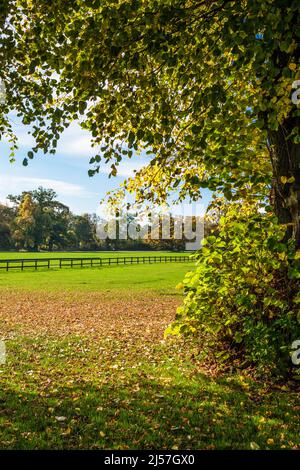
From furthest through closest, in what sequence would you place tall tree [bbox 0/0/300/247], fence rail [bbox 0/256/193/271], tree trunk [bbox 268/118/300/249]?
1. fence rail [bbox 0/256/193/271]
2. tree trunk [bbox 268/118/300/249]
3. tall tree [bbox 0/0/300/247]

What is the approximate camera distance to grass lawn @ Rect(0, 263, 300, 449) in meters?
5.09

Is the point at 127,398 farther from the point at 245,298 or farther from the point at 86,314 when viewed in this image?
the point at 86,314

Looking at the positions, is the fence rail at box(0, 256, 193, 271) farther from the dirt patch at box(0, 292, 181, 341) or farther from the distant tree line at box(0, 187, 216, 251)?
the distant tree line at box(0, 187, 216, 251)

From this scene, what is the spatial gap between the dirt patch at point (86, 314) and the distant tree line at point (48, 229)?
78.0m

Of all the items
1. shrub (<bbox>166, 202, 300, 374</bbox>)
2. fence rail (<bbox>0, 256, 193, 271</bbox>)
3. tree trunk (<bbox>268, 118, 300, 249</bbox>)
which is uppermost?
tree trunk (<bbox>268, 118, 300, 249</bbox>)

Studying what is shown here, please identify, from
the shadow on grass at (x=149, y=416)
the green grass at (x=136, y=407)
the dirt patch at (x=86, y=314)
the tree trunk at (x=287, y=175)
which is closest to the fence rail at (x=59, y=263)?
the dirt patch at (x=86, y=314)

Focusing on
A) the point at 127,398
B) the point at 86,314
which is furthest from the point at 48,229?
the point at 127,398

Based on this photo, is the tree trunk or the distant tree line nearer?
the tree trunk

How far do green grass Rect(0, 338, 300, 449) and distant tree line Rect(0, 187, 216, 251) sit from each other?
91.2m

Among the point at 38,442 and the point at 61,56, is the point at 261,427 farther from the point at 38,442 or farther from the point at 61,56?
the point at 61,56

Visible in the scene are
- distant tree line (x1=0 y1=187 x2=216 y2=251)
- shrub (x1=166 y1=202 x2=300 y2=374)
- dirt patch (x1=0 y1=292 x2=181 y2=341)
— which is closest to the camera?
shrub (x1=166 y1=202 x2=300 y2=374)

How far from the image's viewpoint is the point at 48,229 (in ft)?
396

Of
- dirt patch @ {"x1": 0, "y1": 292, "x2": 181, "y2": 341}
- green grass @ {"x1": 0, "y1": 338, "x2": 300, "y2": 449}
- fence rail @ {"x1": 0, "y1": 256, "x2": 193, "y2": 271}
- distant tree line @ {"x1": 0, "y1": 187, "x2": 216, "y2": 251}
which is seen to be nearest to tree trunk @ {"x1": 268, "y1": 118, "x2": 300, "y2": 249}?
green grass @ {"x1": 0, "y1": 338, "x2": 300, "y2": 449}
